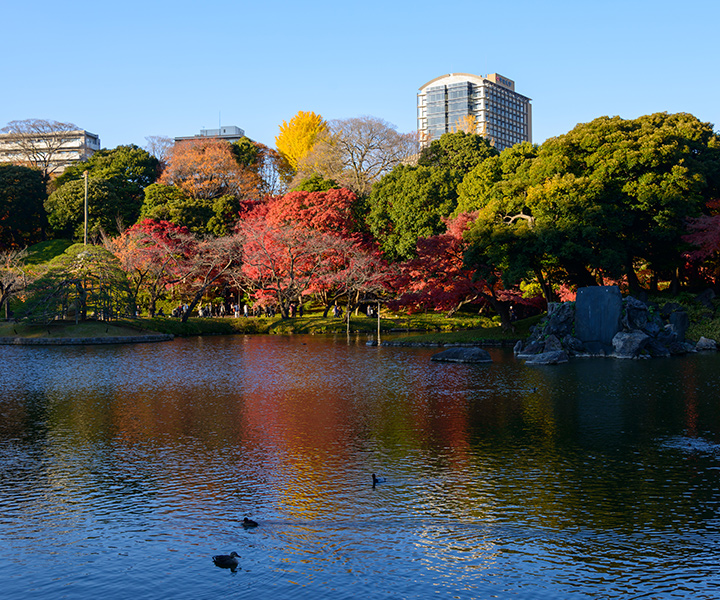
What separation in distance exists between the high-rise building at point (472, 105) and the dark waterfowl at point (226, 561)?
14743 cm

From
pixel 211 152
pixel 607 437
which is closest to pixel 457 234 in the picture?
pixel 607 437

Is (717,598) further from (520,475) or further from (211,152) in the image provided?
(211,152)

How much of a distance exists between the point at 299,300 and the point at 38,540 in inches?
1895

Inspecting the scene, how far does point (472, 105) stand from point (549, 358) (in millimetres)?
134617

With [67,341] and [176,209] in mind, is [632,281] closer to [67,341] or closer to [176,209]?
[67,341]

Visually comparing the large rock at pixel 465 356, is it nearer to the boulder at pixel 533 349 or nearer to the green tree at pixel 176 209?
the boulder at pixel 533 349

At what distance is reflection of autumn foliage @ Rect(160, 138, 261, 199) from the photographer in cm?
7569

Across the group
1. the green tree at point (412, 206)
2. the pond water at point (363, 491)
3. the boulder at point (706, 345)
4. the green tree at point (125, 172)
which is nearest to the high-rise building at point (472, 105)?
the green tree at point (125, 172)

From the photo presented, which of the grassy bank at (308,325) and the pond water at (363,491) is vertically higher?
the grassy bank at (308,325)

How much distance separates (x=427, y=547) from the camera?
8492 millimetres

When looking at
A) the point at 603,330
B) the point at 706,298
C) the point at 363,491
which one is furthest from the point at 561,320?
the point at 363,491

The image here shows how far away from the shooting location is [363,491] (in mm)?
10742

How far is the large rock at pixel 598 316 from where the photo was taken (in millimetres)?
32594

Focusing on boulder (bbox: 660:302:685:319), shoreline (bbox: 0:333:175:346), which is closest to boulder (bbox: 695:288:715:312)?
boulder (bbox: 660:302:685:319)
